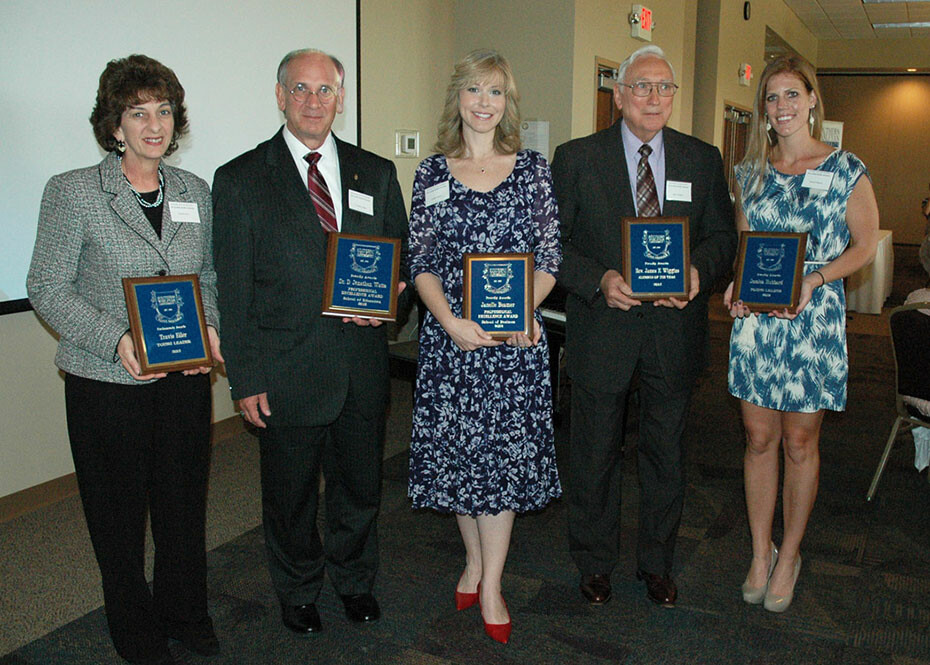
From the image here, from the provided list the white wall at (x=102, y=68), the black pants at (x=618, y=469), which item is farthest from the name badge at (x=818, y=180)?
the white wall at (x=102, y=68)

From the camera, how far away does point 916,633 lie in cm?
238

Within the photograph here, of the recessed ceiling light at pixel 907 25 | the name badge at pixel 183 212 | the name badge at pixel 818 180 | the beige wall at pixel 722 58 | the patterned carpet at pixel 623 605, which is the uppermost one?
the recessed ceiling light at pixel 907 25

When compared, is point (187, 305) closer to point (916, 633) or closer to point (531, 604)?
point (531, 604)

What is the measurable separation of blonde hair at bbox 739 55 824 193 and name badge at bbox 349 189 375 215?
117 centimetres

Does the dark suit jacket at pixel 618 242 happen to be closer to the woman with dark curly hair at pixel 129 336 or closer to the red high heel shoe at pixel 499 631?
the red high heel shoe at pixel 499 631

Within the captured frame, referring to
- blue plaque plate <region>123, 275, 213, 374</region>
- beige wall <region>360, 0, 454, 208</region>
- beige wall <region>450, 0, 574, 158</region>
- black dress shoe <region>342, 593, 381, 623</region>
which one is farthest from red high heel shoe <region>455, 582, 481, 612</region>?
beige wall <region>450, 0, 574, 158</region>

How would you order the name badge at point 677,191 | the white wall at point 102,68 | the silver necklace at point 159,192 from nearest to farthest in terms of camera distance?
1. the silver necklace at point 159,192
2. the name badge at point 677,191
3. the white wall at point 102,68

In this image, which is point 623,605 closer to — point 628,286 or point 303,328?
point 628,286

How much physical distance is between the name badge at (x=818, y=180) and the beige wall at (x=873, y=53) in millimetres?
14509

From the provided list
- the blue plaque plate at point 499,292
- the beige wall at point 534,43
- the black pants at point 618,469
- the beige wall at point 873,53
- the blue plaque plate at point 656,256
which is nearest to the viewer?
the blue plaque plate at point 499,292

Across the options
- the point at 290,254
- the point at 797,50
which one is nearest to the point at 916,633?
the point at 290,254

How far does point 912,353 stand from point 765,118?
1553 millimetres

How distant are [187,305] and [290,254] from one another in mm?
302

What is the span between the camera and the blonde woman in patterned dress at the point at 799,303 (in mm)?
2248
